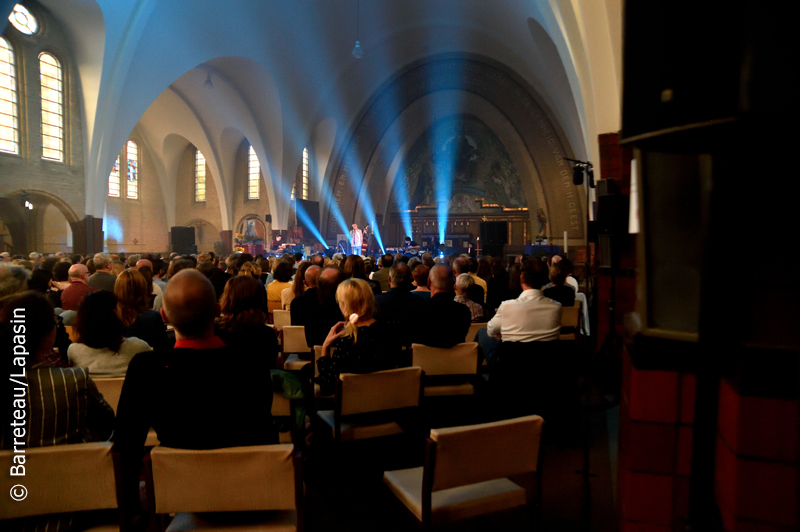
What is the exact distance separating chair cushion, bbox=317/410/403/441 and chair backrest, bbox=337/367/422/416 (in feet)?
0.44

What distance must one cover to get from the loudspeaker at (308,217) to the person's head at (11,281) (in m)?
16.8

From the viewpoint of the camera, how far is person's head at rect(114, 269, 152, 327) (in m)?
3.43

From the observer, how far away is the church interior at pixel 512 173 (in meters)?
0.70

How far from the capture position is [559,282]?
225 inches

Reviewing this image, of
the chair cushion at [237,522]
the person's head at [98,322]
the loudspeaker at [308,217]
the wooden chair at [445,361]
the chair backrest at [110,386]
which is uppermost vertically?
the loudspeaker at [308,217]

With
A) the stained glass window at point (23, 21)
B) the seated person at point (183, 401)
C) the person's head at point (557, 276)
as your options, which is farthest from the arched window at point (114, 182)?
the seated person at point (183, 401)

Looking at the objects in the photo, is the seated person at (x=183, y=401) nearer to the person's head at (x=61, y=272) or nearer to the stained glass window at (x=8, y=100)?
the person's head at (x=61, y=272)

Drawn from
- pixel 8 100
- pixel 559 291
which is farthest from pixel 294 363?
pixel 8 100

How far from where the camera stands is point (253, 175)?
81.2ft

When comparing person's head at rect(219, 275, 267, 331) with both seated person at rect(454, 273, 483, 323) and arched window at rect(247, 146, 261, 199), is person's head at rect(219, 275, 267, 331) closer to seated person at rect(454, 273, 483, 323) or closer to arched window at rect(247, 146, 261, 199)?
seated person at rect(454, 273, 483, 323)

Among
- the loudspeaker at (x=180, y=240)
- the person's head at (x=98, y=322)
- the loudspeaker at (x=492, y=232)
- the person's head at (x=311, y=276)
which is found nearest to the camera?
the person's head at (x=98, y=322)

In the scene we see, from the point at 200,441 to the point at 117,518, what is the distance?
48 cm

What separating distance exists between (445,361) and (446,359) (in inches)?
0.7

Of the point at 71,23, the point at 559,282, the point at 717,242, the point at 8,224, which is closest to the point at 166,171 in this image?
the point at 8,224
